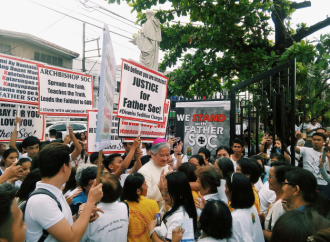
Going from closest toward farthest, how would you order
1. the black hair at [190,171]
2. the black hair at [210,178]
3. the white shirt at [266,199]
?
the black hair at [210,178], the white shirt at [266,199], the black hair at [190,171]

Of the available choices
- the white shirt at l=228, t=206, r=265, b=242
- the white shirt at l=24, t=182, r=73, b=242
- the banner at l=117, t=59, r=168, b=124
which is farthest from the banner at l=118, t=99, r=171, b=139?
the white shirt at l=24, t=182, r=73, b=242

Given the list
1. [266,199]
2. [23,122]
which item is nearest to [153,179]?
[266,199]

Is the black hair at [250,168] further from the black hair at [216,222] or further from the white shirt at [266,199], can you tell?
the black hair at [216,222]

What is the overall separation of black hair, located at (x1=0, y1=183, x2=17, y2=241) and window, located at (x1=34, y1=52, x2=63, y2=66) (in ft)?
84.5

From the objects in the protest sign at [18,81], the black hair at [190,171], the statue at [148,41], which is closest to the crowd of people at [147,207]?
the black hair at [190,171]

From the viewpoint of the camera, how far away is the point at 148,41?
6520mm

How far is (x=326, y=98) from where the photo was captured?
24.8 meters

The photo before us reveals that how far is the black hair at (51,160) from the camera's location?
200cm

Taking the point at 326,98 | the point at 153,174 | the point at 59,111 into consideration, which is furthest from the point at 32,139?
the point at 326,98

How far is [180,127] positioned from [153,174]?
15.5ft

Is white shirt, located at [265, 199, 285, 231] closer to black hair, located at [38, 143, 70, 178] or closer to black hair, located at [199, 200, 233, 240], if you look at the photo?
black hair, located at [199, 200, 233, 240]

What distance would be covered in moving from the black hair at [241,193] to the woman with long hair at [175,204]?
18.4 inches

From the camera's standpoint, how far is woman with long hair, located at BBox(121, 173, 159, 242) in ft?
8.66

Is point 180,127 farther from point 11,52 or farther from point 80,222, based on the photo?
point 11,52
